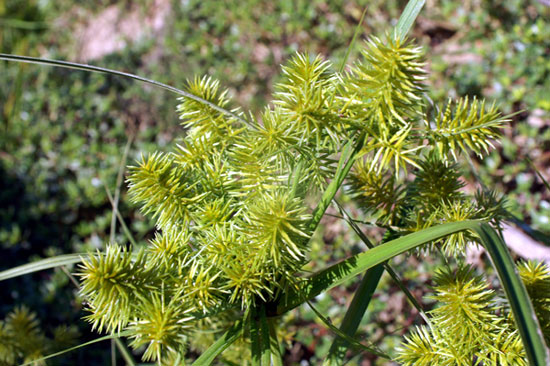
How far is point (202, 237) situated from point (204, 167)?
0.44ft

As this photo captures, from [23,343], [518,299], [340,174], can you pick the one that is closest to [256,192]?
[340,174]

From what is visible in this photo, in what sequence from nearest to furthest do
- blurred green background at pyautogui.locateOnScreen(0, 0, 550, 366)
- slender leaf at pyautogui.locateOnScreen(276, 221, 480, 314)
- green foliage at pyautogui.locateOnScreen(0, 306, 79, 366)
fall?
slender leaf at pyautogui.locateOnScreen(276, 221, 480, 314) < green foliage at pyautogui.locateOnScreen(0, 306, 79, 366) < blurred green background at pyautogui.locateOnScreen(0, 0, 550, 366)

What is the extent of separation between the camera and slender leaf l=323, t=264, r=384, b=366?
3.10ft

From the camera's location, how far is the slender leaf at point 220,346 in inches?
32.7

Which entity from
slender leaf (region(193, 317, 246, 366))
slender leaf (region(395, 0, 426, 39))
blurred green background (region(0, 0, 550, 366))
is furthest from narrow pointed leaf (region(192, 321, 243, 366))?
blurred green background (region(0, 0, 550, 366))

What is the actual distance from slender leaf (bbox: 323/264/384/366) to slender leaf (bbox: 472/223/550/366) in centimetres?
33

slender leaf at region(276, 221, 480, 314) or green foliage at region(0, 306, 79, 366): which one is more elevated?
slender leaf at region(276, 221, 480, 314)

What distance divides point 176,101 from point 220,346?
205 centimetres

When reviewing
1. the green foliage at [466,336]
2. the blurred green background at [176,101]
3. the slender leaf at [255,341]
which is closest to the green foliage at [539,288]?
the green foliage at [466,336]

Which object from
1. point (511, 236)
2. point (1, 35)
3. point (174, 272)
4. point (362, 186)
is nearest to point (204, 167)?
point (174, 272)

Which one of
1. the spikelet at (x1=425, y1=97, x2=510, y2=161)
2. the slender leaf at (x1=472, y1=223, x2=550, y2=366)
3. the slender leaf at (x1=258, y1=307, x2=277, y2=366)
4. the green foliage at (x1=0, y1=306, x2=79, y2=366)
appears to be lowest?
the green foliage at (x1=0, y1=306, x2=79, y2=366)

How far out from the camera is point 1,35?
3318 millimetres

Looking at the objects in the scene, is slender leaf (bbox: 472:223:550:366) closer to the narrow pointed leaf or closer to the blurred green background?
the narrow pointed leaf

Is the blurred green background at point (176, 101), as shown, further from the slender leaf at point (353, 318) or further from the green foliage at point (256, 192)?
the green foliage at point (256, 192)
